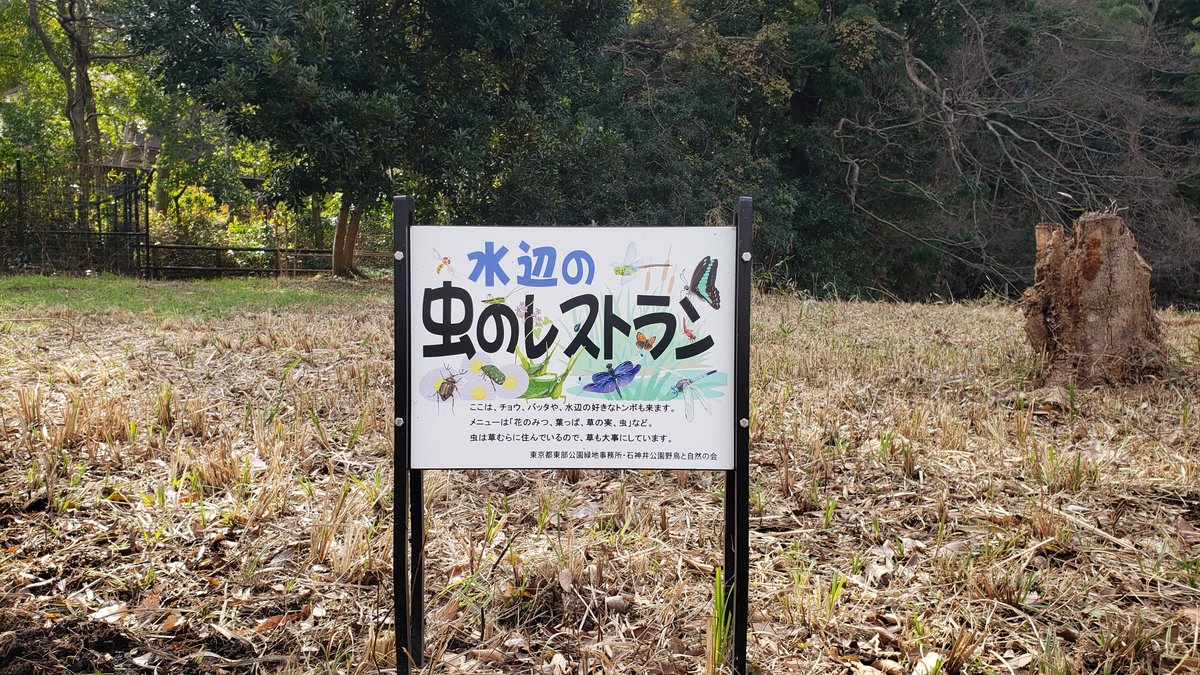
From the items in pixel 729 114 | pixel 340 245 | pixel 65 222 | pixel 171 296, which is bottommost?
pixel 171 296

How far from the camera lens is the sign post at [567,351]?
245 centimetres

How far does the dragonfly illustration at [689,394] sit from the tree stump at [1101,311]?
14.0 feet

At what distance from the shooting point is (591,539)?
321cm

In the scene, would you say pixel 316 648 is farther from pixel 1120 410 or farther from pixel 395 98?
pixel 395 98

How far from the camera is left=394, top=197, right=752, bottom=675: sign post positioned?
245 cm

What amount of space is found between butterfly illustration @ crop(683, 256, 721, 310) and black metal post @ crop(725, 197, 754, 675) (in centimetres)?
7

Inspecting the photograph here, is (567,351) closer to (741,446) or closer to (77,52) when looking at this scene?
(741,446)

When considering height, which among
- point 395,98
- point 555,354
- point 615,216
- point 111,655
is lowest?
point 111,655

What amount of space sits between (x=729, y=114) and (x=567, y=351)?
1602 centimetres

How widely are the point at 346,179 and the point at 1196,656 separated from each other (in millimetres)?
11575

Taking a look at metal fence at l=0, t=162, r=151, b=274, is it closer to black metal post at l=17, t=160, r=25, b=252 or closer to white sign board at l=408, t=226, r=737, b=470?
black metal post at l=17, t=160, r=25, b=252

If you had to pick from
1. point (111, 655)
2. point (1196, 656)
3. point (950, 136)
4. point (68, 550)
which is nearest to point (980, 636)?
point (1196, 656)

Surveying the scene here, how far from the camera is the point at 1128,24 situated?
1777 cm

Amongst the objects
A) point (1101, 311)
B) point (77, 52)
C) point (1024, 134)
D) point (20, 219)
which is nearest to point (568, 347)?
point (1101, 311)
